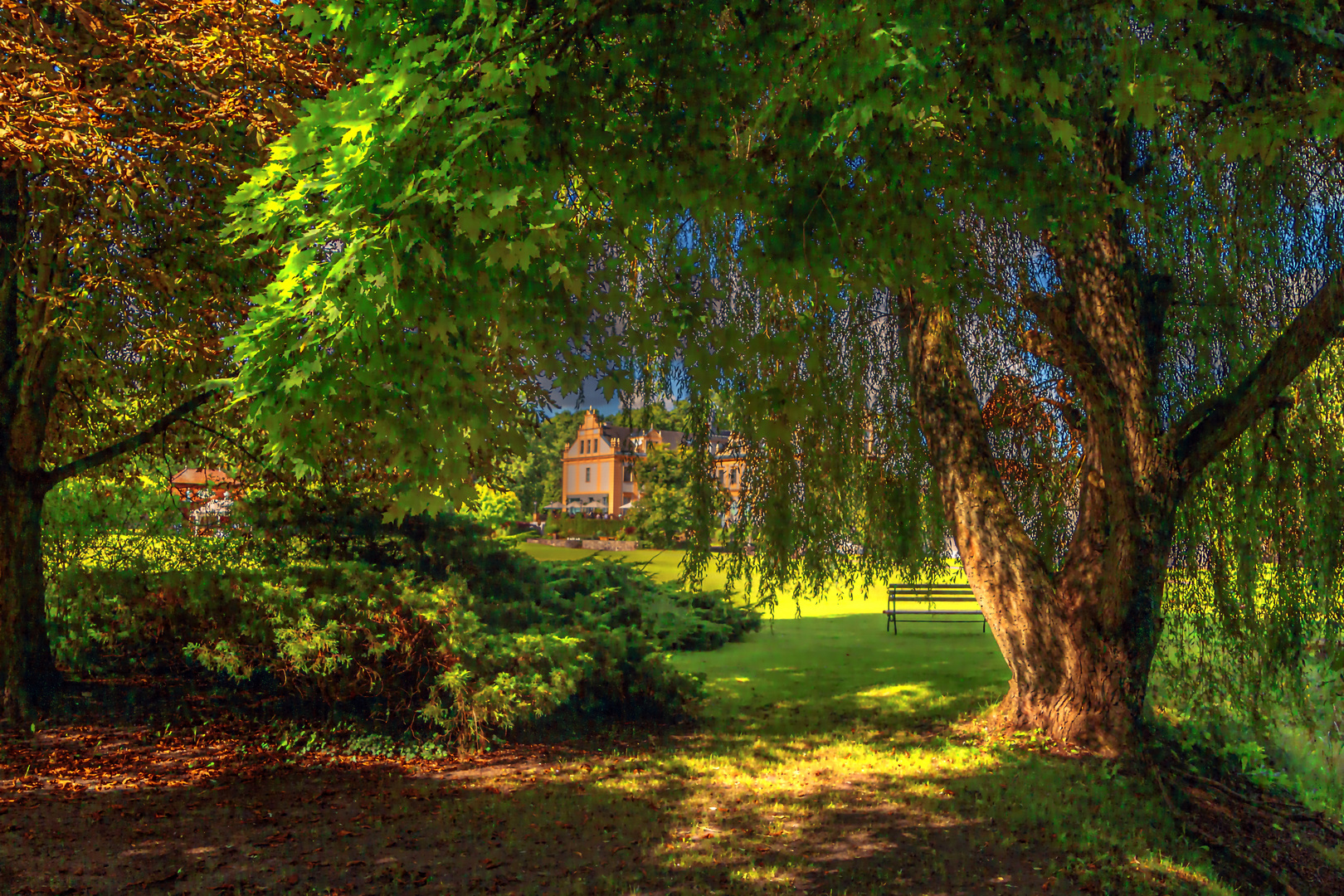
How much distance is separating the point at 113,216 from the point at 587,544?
4315cm

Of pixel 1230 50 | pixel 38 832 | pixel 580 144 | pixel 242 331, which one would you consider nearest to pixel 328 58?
pixel 580 144

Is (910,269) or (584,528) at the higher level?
(910,269)

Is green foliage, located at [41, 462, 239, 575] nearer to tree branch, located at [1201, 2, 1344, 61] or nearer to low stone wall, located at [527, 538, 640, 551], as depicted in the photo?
tree branch, located at [1201, 2, 1344, 61]

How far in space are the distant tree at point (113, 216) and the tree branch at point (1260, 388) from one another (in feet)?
27.2

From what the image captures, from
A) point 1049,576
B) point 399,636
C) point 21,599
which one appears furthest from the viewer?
point 21,599

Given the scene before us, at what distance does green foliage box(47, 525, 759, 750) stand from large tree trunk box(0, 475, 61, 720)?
1.86 ft

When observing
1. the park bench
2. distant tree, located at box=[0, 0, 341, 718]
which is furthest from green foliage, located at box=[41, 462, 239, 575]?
the park bench

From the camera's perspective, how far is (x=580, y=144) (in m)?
5.53

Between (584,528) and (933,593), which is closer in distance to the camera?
(933,593)

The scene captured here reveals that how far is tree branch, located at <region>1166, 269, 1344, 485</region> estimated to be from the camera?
7.92 m

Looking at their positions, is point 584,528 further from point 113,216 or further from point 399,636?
point 113,216

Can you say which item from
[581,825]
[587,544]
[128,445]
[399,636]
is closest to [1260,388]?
[581,825]

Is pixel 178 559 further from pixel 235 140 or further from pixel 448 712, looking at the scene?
pixel 235 140

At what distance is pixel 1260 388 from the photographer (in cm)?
817
